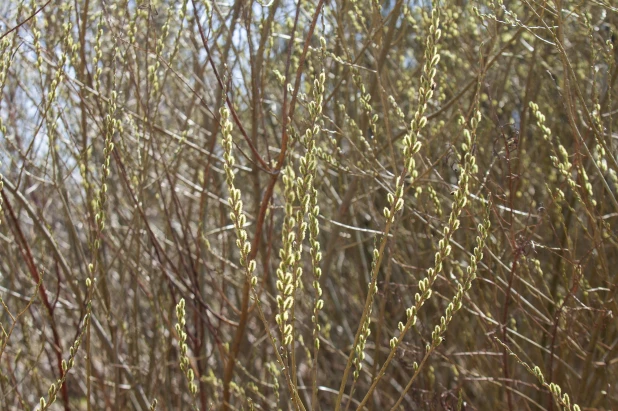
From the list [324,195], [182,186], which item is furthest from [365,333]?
[182,186]

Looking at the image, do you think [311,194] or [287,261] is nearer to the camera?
[287,261]

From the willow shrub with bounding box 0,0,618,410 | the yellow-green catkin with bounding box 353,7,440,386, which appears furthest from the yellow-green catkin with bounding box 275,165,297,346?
the yellow-green catkin with bounding box 353,7,440,386

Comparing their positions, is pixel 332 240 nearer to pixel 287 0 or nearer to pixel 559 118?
pixel 287 0

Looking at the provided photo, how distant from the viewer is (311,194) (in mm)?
1432

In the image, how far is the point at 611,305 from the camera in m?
2.41

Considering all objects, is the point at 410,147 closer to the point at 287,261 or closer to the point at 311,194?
the point at 311,194

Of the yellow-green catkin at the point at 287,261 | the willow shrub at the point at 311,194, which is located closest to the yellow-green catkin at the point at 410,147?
the willow shrub at the point at 311,194

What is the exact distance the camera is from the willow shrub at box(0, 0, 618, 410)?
86.4 inches

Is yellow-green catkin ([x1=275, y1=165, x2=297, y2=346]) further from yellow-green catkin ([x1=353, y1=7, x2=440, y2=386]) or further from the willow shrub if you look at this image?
yellow-green catkin ([x1=353, y1=7, x2=440, y2=386])

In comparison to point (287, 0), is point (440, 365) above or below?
below

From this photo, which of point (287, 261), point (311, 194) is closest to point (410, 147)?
point (311, 194)

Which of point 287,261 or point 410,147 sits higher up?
point 410,147

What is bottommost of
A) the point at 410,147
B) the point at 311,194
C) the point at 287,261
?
the point at 287,261

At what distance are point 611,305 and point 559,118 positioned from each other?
86.3 inches
